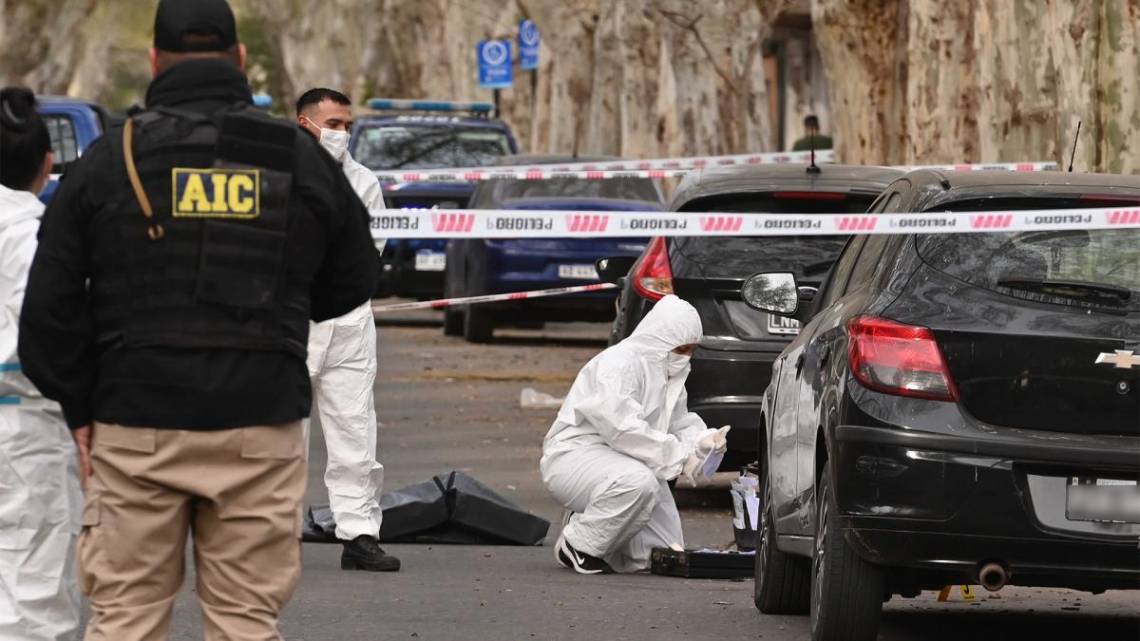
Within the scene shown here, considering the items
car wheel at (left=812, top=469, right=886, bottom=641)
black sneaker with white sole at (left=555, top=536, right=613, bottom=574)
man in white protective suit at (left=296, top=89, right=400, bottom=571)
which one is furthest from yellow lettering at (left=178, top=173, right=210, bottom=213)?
black sneaker with white sole at (left=555, top=536, right=613, bottom=574)

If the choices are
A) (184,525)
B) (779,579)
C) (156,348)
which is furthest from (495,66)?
(156,348)

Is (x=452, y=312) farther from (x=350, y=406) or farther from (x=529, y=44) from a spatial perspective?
(x=529, y=44)

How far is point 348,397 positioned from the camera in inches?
380

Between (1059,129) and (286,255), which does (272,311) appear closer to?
(286,255)

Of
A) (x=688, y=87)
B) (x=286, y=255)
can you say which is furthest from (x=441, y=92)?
(x=286, y=255)

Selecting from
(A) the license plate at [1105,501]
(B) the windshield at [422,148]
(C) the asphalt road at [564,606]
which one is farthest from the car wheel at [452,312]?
(A) the license plate at [1105,501]

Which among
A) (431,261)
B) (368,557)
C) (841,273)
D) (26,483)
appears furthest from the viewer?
(431,261)

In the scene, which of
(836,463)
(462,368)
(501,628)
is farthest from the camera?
(462,368)

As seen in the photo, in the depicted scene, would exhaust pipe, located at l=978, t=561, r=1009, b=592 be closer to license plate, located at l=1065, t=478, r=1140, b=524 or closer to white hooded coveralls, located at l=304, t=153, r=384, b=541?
license plate, located at l=1065, t=478, r=1140, b=524

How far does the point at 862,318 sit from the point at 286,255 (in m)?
2.33

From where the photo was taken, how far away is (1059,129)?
1736 centimetres

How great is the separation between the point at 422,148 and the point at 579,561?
56.8ft

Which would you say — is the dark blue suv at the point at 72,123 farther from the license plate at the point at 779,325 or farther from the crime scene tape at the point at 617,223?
the crime scene tape at the point at 617,223

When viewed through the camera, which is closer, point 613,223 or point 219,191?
point 219,191
